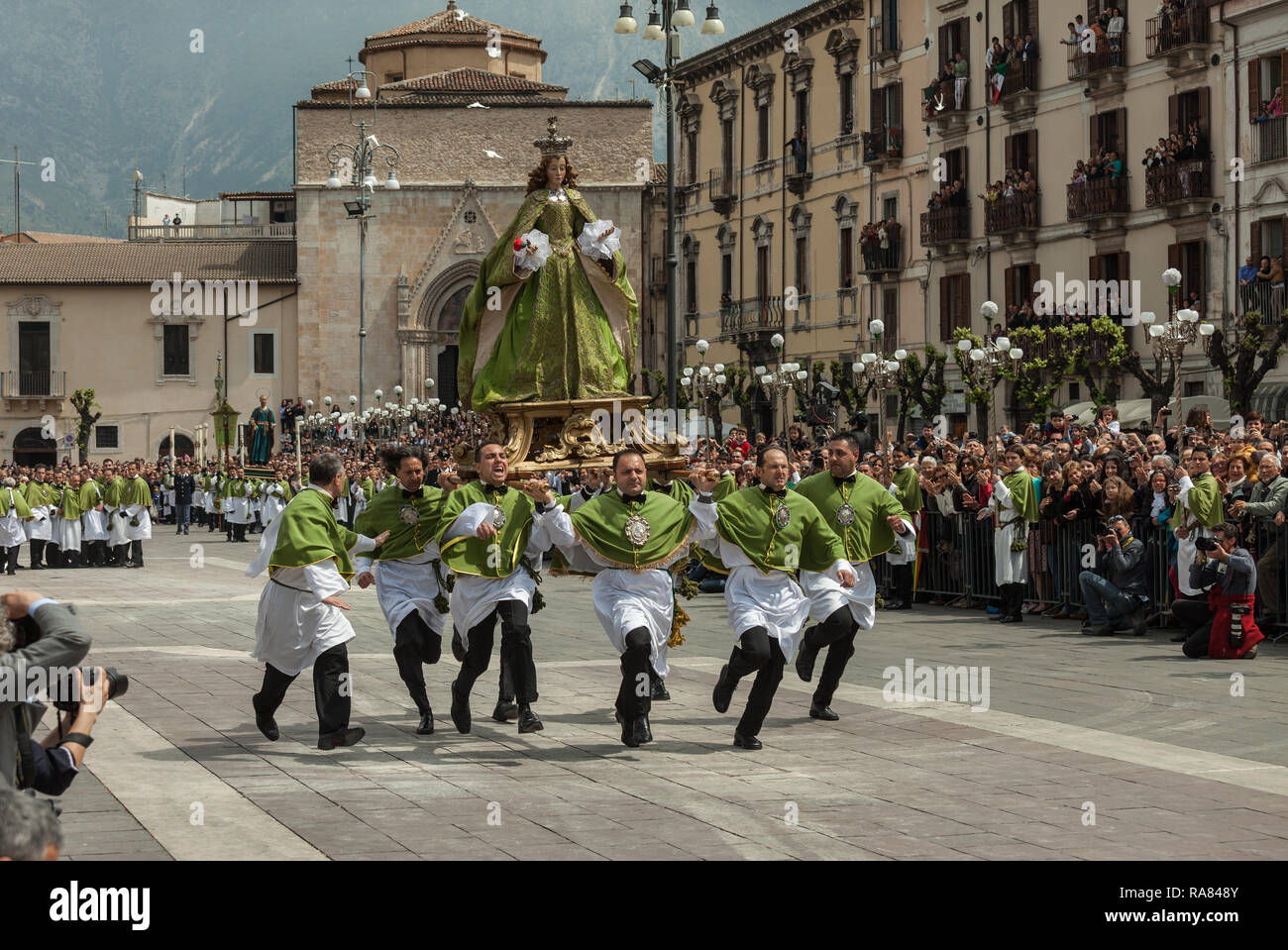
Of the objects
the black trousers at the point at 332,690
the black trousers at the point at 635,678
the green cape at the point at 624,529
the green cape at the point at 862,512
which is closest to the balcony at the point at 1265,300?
the green cape at the point at 862,512

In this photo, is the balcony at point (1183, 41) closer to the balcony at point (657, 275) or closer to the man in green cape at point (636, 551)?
the man in green cape at point (636, 551)

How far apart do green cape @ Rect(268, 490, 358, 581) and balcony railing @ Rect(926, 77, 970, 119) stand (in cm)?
3158

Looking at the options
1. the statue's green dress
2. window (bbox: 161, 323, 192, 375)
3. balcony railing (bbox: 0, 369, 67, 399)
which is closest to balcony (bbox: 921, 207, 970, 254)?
the statue's green dress

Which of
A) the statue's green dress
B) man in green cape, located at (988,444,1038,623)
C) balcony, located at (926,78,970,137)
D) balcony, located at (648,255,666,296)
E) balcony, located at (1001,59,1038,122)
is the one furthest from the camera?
balcony, located at (648,255,666,296)

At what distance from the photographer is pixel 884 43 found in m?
43.1

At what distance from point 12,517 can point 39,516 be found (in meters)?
0.84

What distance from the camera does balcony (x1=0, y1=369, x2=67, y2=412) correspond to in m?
63.7

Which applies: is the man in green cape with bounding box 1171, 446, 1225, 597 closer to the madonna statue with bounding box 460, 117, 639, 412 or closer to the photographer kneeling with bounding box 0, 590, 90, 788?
the madonna statue with bounding box 460, 117, 639, 412

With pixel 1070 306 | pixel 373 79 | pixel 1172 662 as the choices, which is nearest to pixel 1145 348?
pixel 1070 306

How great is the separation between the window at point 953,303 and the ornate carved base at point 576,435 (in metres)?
22.1

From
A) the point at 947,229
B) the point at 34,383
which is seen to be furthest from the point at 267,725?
the point at 34,383

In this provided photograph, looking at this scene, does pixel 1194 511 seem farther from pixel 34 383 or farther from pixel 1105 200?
pixel 34 383

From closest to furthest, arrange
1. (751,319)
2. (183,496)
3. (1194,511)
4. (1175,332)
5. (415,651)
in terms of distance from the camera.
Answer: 1. (415,651)
2. (1194,511)
3. (1175,332)
4. (183,496)
5. (751,319)
